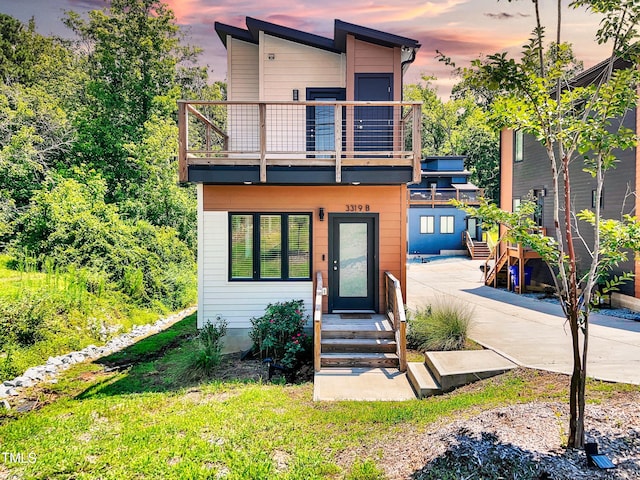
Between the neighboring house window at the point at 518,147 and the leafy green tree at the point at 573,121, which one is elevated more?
the neighboring house window at the point at 518,147

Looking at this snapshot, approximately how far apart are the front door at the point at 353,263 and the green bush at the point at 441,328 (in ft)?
3.89

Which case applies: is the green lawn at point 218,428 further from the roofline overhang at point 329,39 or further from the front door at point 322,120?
the roofline overhang at point 329,39

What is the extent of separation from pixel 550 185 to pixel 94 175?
56.2 feet

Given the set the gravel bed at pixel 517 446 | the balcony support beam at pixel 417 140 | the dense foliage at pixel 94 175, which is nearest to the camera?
the gravel bed at pixel 517 446

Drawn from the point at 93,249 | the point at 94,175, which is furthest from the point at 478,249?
the point at 93,249

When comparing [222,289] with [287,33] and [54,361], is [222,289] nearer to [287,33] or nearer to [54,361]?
[54,361]

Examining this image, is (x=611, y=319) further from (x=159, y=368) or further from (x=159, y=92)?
(x=159, y=92)

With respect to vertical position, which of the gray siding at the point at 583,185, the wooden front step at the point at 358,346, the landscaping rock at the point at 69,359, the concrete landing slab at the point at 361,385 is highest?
the gray siding at the point at 583,185

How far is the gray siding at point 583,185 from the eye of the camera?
12.2 meters

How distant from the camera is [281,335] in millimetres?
8531

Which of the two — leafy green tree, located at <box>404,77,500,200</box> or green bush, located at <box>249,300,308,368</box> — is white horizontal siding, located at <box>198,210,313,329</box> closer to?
green bush, located at <box>249,300,308,368</box>

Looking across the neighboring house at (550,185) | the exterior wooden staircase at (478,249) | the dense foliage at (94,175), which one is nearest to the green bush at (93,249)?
the dense foliage at (94,175)

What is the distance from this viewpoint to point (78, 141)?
19516 millimetres

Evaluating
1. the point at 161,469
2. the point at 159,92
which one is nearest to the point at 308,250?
the point at 161,469
